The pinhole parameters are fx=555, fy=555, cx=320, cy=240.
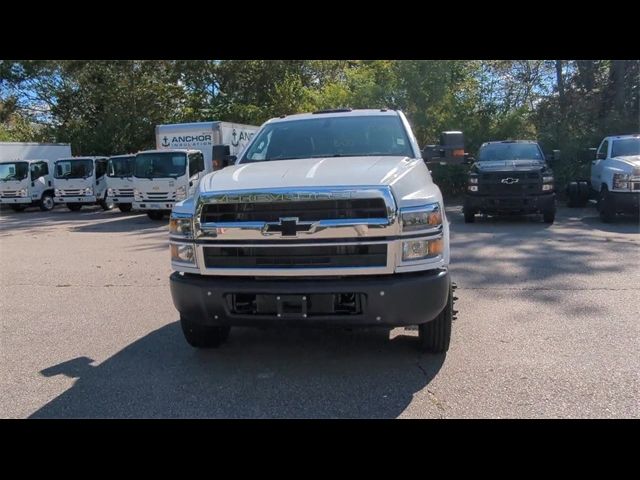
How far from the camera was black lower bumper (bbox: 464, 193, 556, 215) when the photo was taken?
12492mm

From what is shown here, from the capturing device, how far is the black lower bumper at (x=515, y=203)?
41.0 feet

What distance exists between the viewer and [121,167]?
19469mm

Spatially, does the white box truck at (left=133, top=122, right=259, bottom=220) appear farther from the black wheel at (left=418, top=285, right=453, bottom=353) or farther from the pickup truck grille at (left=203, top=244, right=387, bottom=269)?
the black wheel at (left=418, top=285, right=453, bottom=353)

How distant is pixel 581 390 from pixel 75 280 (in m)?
6.96

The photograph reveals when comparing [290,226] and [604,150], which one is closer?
[290,226]

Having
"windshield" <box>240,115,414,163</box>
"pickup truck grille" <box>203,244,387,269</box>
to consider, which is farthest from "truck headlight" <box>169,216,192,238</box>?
"windshield" <box>240,115,414,163</box>

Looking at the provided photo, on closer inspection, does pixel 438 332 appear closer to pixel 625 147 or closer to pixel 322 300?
pixel 322 300

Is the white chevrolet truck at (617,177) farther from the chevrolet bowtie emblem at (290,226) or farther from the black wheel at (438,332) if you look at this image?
the chevrolet bowtie emblem at (290,226)

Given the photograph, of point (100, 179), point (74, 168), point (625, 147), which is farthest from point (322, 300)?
point (100, 179)

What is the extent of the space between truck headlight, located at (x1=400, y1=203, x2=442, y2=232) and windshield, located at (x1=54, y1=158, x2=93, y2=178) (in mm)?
19800

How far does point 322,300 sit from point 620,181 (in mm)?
10685

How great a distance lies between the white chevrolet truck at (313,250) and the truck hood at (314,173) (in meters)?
0.02

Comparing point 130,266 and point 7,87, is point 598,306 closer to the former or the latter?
point 130,266

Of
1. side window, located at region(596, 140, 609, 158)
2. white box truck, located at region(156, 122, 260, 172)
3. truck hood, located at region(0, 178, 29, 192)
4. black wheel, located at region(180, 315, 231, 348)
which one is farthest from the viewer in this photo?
truck hood, located at region(0, 178, 29, 192)
